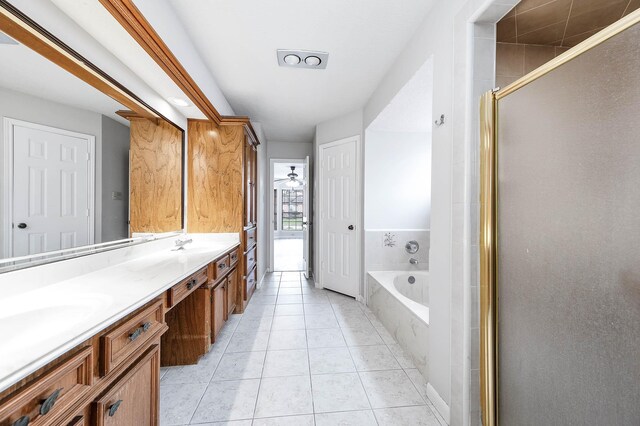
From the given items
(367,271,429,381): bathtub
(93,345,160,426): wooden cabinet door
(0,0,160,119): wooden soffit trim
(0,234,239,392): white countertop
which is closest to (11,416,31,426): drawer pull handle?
(0,234,239,392): white countertop

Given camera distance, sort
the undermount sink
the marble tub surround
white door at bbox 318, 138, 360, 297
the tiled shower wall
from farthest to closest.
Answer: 1. white door at bbox 318, 138, 360, 297
2. the marble tub surround
3. the tiled shower wall
4. the undermount sink

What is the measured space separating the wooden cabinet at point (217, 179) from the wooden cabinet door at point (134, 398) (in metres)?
1.71

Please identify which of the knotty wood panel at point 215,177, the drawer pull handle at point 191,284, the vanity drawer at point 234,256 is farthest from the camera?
the knotty wood panel at point 215,177

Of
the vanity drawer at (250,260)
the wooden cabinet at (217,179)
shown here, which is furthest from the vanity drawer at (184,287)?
the vanity drawer at (250,260)

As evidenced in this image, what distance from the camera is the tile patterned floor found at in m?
1.48

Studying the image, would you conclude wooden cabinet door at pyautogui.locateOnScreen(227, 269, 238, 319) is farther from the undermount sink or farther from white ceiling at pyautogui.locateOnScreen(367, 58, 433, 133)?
white ceiling at pyautogui.locateOnScreen(367, 58, 433, 133)

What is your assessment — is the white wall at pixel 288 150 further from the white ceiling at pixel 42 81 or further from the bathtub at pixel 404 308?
the white ceiling at pixel 42 81

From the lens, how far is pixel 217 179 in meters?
2.81

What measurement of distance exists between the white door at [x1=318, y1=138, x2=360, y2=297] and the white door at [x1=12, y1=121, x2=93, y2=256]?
2645 mm

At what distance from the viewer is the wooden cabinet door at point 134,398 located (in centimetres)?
85

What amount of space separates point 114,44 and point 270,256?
386 cm

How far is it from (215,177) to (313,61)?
1.52 meters

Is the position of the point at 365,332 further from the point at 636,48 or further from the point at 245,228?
the point at 636,48

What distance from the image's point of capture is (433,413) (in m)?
1.51
